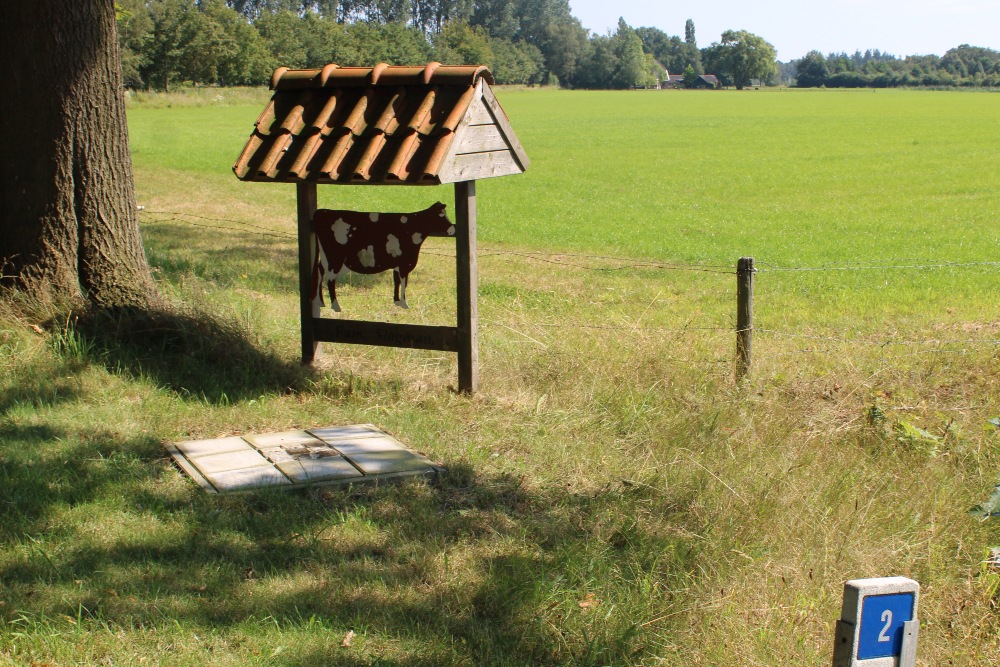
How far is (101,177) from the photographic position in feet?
22.8

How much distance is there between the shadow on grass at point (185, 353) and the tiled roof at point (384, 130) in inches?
45.6

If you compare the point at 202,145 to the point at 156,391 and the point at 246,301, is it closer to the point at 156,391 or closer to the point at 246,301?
the point at 246,301

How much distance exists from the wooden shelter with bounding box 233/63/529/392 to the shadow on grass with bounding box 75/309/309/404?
0.46 m

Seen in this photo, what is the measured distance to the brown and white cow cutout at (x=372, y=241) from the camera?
264 inches

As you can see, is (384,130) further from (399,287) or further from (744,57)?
(744,57)

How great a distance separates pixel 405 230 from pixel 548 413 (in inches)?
64.3

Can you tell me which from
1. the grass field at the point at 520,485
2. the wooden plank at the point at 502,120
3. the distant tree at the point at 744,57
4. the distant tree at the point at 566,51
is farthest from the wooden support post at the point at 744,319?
the distant tree at the point at 744,57

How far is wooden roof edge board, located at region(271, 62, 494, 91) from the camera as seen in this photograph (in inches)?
247

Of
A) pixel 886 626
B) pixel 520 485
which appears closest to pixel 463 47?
pixel 520 485

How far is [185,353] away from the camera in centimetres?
688

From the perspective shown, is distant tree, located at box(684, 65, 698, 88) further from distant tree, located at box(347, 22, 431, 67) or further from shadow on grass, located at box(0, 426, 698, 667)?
shadow on grass, located at box(0, 426, 698, 667)

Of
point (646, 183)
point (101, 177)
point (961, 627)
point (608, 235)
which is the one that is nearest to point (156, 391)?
point (101, 177)

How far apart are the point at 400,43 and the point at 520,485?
281 feet

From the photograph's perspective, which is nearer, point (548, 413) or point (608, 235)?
point (548, 413)
